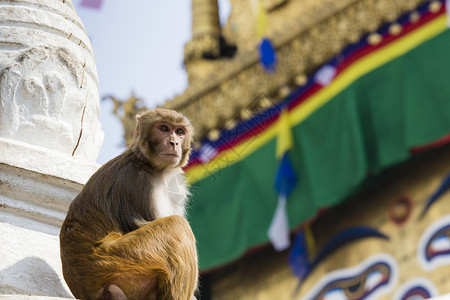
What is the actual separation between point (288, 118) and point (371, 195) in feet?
4.13

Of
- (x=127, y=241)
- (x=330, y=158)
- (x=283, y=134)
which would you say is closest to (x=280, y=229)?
(x=330, y=158)

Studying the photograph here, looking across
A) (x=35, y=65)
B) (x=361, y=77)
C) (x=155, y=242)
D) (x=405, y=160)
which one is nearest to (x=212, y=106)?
(x=361, y=77)

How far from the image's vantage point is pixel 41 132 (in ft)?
7.18

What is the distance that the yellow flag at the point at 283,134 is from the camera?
7.83 meters

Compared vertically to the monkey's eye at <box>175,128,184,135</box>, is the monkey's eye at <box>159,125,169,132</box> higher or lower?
lower

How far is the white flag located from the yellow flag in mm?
539

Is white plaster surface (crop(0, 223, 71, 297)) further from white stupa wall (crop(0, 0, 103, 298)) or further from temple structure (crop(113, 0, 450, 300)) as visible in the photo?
temple structure (crop(113, 0, 450, 300))

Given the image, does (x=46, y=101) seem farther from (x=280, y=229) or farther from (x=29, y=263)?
(x=280, y=229)

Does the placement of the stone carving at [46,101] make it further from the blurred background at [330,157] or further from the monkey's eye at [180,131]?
the blurred background at [330,157]

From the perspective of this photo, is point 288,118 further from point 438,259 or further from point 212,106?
point 438,259

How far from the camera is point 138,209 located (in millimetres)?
1783

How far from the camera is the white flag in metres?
7.35

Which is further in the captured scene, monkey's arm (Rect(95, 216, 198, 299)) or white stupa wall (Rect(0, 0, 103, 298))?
white stupa wall (Rect(0, 0, 103, 298))

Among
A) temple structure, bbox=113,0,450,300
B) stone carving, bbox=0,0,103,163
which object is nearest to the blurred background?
temple structure, bbox=113,0,450,300
